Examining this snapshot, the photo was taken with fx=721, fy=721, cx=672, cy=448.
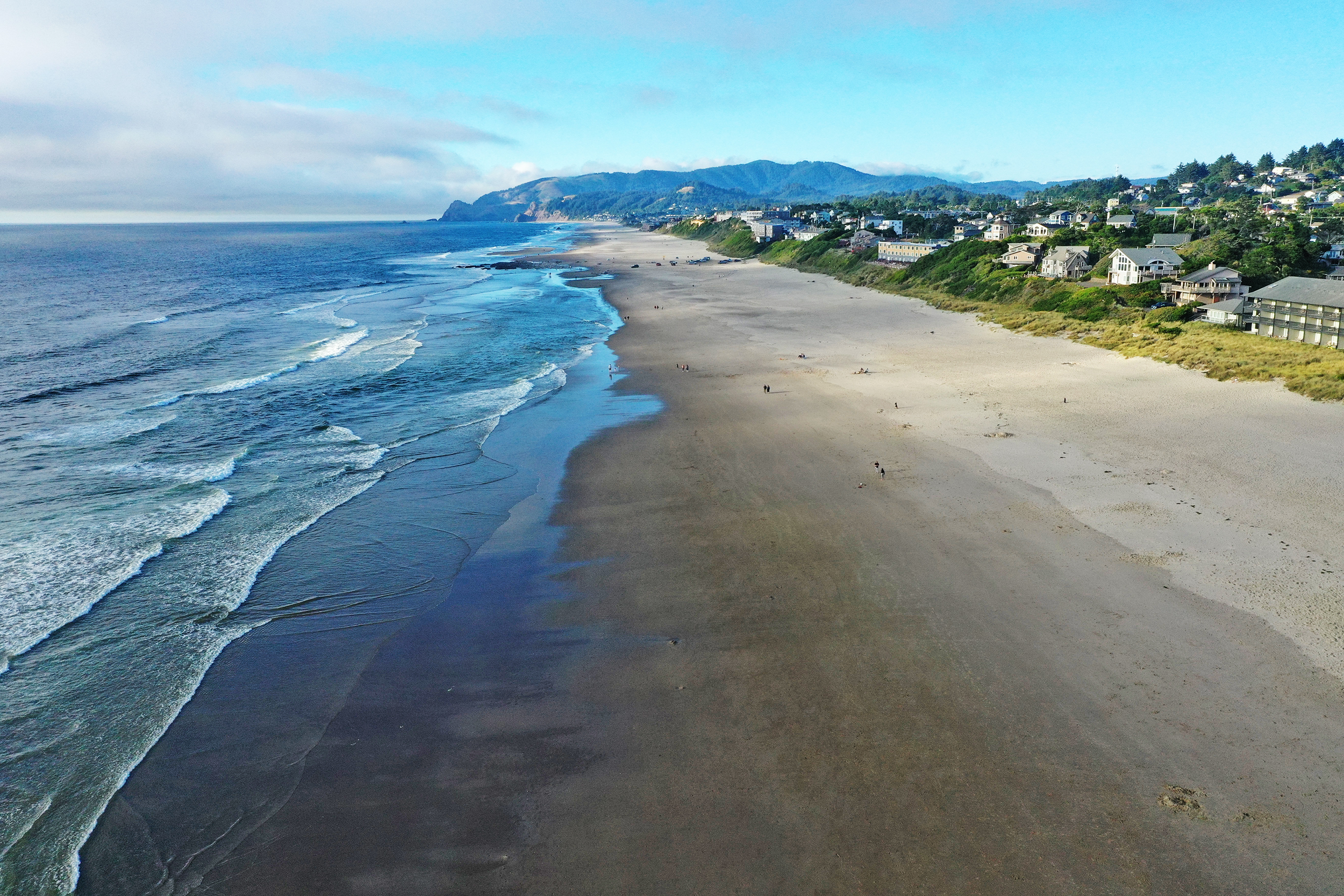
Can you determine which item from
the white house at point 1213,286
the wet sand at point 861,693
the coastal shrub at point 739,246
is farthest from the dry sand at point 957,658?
the coastal shrub at point 739,246

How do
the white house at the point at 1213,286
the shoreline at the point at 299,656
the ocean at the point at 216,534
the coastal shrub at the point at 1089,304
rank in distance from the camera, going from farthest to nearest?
1. the coastal shrub at the point at 1089,304
2. the white house at the point at 1213,286
3. the ocean at the point at 216,534
4. the shoreline at the point at 299,656

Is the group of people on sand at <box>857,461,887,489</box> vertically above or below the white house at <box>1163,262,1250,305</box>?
below

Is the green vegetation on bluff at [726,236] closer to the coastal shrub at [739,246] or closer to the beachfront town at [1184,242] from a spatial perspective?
the coastal shrub at [739,246]

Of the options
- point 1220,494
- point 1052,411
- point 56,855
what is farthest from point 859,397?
point 56,855

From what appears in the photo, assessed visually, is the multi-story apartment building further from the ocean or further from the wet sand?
the ocean

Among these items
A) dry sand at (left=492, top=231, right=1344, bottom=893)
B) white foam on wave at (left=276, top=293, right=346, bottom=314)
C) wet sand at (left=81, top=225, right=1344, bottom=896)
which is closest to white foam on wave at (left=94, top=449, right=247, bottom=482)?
wet sand at (left=81, top=225, right=1344, bottom=896)

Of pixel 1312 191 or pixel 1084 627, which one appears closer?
pixel 1084 627

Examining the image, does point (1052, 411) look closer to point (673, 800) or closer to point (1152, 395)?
point (1152, 395)
